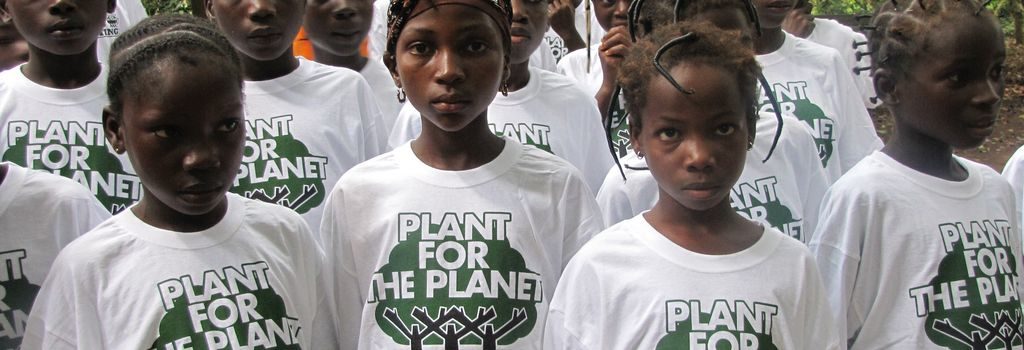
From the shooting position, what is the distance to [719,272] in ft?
7.00

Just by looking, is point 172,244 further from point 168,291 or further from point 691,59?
point 691,59

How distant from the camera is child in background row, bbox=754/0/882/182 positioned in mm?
3629

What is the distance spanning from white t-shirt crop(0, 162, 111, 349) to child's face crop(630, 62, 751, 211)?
137cm

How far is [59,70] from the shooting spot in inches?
117

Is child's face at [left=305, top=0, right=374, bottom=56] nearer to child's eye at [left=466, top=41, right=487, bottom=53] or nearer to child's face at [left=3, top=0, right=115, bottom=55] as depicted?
child's face at [left=3, top=0, right=115, bottom=55]

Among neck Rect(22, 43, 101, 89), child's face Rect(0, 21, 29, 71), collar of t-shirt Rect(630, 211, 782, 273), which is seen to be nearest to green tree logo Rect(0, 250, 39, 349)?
neck Rect(22, 43, 101, 89)

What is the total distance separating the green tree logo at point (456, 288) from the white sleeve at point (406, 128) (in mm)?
873

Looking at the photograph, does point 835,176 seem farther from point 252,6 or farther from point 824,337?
point 252,6

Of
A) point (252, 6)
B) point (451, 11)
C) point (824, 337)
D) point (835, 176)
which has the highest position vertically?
Answer: point (252, 6)

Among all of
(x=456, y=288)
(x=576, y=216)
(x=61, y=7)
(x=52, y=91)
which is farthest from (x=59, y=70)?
(x=576, y=216)

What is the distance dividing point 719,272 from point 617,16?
1.83 m

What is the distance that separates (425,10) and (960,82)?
1363 millimetres

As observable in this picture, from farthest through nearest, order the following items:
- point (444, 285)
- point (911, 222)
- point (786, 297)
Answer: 1. point (911, 222)
2. point (444, 285)
3. point (786, 297)

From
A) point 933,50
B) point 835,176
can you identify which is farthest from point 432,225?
point 835,176
